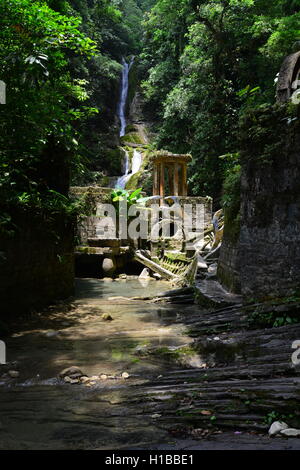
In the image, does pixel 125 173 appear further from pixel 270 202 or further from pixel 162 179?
pixel 270 202

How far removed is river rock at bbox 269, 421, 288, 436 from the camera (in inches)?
110

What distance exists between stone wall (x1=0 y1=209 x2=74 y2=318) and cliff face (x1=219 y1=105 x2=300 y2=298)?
4.09 m

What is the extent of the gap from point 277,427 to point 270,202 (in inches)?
151

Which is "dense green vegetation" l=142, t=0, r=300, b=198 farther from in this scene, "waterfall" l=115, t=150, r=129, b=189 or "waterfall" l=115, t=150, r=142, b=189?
"waterfall" l=115, t=150, r=129, b=189

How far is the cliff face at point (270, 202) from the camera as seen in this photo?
558cm

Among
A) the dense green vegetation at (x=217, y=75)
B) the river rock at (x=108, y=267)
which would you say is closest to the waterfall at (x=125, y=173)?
the dense green vegetation at (x=217, y=75)

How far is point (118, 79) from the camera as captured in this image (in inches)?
1375

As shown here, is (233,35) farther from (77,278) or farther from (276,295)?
(276,295)

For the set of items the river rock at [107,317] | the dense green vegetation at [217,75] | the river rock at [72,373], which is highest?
the dense green vegetation at [217,75]

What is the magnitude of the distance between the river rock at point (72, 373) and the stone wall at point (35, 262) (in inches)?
95.5

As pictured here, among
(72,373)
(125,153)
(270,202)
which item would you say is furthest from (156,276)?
(125,153)

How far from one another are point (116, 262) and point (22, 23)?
11.2 metres

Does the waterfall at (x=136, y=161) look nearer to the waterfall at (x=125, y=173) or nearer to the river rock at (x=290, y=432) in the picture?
the waterfall at (x=125, y=173)

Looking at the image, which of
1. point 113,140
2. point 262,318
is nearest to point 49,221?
point 262,318
